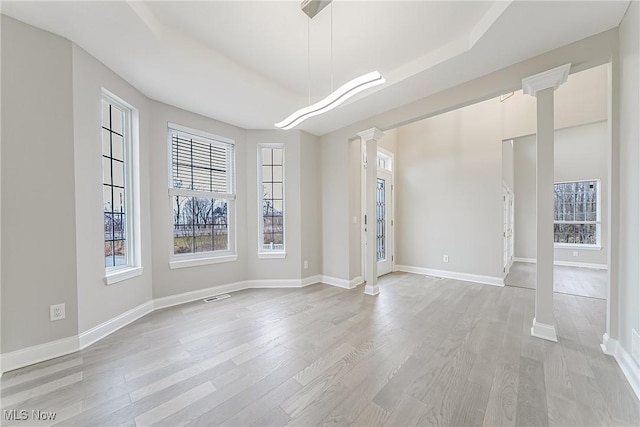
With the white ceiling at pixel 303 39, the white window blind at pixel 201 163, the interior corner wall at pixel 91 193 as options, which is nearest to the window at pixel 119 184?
the interior corner wall at pixel 91 193

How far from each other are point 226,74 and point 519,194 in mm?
7750

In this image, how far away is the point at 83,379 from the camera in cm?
178

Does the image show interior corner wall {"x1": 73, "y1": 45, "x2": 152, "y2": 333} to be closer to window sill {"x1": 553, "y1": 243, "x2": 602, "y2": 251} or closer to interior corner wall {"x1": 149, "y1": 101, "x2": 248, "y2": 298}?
interior corner wall {"x1": 149, "y1": 101, "x2": 248, "y2": 298}

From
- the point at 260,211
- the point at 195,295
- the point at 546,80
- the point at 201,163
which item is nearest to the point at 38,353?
the point at 195,295

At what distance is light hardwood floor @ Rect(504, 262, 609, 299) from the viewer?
3.82m

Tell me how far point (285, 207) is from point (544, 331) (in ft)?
11.6

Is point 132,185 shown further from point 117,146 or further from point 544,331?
point 544,331

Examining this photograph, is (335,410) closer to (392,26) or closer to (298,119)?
(298,119)

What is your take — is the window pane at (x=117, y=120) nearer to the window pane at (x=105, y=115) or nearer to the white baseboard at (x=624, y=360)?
the window pane at (x=105, y=115)

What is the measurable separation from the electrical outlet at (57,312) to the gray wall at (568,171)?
822cm

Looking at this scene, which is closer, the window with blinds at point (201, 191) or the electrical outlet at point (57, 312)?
the electrical outlet at point (57, 312)

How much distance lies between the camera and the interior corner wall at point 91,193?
2.21 meters

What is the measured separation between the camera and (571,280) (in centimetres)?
453

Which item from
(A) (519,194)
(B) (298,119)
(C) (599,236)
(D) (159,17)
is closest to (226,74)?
(D) (159,17)
